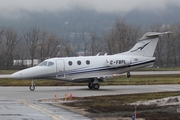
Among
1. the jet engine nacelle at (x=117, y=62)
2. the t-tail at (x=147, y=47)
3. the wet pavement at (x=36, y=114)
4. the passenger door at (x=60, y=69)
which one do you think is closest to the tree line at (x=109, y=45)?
the passenger door at (x=60, y=69)

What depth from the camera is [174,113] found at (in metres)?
19.7

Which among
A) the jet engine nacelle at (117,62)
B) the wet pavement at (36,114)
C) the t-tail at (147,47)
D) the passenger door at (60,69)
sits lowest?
the wet pavement at (36,114)

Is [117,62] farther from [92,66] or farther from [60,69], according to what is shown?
[60,69]

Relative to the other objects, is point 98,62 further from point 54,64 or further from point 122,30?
point 122,30

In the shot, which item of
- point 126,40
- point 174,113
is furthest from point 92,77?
point 126,40

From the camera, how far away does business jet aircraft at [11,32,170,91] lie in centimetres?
3691

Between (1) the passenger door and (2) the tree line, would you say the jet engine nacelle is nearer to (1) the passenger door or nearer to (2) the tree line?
(1) the passenger door

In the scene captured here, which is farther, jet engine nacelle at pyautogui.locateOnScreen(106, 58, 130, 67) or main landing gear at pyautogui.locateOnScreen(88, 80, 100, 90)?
jet engine nacelle at pyautogui.locateOnScreen(106, 58, 130, 67)

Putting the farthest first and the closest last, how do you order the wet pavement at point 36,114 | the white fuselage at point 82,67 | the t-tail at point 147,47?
the t-tail at point 147,47 < the white fuselage at point 82,67 < the wet pavement at point 36,114

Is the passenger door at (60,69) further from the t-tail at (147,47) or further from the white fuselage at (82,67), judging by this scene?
the t-tail at (147,47)

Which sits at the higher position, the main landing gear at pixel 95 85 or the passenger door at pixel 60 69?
the passenger door at pixel 60 69

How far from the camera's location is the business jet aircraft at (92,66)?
3691 cm

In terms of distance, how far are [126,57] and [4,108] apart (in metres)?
18.5

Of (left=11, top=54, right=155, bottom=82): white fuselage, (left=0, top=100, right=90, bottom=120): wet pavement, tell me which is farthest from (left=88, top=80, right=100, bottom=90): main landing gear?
(left=0, top=100, right=90, bottom=120): wet pavement
